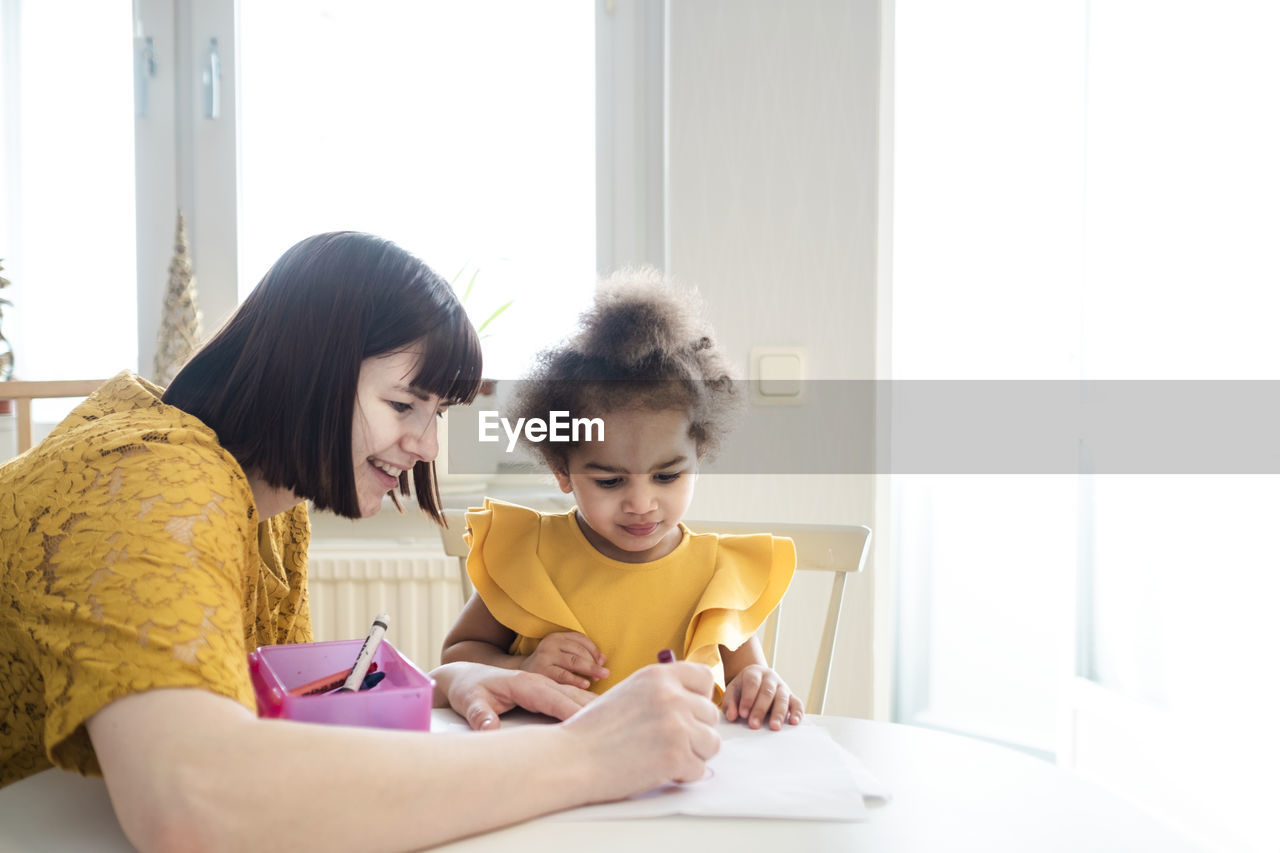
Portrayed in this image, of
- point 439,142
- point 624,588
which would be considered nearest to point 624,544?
point 624,588

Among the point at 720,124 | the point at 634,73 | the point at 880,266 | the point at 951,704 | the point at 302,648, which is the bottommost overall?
the point at 951,704

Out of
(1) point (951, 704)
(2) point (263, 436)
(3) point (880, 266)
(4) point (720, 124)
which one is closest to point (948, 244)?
(3) point (880, 266)

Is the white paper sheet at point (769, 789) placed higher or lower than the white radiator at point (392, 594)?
higher

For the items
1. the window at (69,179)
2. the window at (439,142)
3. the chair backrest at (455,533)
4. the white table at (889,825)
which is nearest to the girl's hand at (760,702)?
the white table at (889,825)

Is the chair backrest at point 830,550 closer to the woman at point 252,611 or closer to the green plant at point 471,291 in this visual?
the woman at point 252,611

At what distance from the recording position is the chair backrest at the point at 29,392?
56.9 inches

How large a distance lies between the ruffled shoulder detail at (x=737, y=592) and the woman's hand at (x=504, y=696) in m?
0.19

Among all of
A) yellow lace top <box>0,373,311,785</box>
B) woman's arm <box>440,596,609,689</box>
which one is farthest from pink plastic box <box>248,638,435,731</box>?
woman's arm <box>440,596,609,689</box>

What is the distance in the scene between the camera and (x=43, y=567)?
2.09 feet

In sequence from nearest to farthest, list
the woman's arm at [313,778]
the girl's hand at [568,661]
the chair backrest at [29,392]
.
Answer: the woman's arm at [313,778]
the girl's hand at [568,661]
the chair backrest at [29,392]

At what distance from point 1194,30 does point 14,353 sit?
98.9 inches

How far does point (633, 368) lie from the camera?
1095 millimetres

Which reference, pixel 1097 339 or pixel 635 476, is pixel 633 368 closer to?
pixel 635 476

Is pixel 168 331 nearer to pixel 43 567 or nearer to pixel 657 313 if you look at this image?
pixel 657 313
